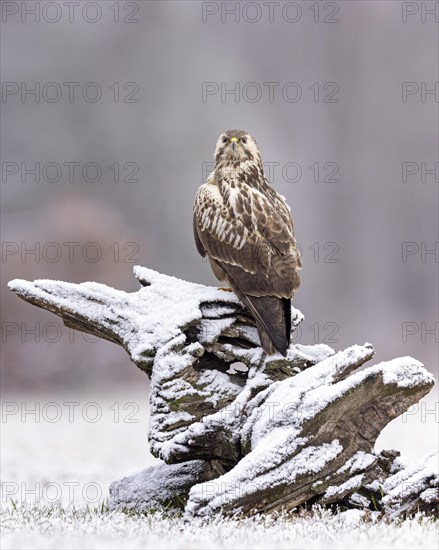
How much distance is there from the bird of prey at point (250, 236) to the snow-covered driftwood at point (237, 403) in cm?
20

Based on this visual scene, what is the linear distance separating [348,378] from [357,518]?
0.83 m

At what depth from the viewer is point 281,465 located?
4984 mm

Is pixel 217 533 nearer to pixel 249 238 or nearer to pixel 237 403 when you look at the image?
pixel 237 403

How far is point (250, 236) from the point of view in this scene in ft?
20.2

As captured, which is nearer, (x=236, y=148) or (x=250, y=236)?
(x=250, y=236)

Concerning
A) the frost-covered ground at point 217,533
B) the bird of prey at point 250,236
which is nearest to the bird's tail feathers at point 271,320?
the bird of prey at point 250,236

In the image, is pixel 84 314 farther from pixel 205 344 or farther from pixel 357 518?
pixel 357 518

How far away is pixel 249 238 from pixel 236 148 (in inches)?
33.5

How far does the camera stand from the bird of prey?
5.89 m

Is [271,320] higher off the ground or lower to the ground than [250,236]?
lower

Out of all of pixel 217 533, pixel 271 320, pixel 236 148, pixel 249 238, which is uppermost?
pixel 236 148

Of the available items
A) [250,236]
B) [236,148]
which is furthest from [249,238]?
[236,148]

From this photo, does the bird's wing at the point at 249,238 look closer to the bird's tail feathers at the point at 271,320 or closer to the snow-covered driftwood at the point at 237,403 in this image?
the bird's tail feathers at the point at 271,320

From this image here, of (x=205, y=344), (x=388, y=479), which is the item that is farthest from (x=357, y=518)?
(x=205, y=344)
